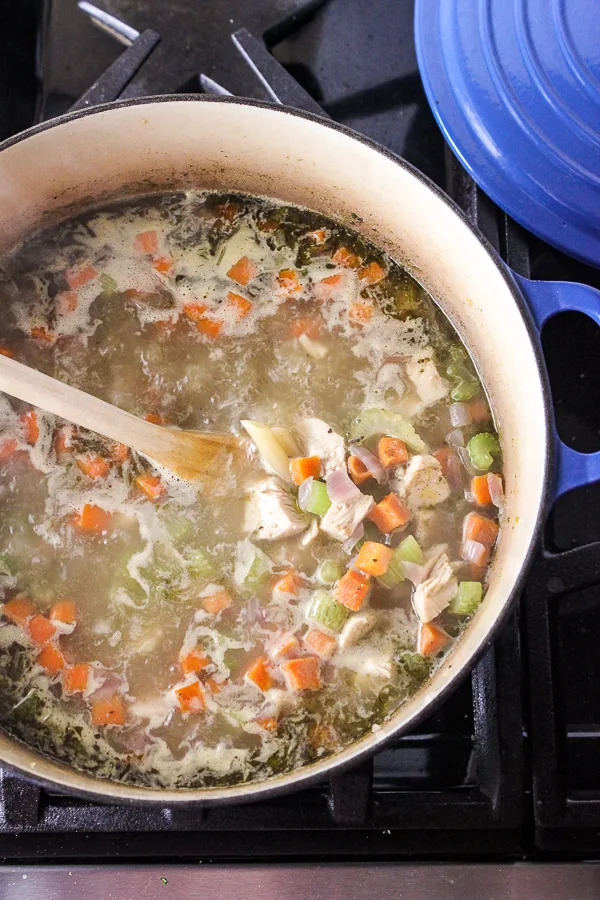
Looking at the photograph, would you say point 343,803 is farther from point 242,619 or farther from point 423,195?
point 423,195

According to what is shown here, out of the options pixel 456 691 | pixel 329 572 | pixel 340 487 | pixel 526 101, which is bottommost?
pixel 456 691

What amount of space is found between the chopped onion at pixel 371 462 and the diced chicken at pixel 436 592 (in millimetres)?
224

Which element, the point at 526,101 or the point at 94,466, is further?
the point at 94,466

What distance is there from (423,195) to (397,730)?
41.9 inches

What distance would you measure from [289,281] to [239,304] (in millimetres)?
135

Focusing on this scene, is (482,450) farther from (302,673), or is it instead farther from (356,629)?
(302,673)

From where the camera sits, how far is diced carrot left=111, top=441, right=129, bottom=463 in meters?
1.72

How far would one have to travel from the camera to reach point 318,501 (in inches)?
65.6

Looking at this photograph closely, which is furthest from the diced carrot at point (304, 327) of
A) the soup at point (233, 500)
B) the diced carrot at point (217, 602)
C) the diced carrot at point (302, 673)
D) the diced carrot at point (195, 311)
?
the diced carrot at point (302, 673)

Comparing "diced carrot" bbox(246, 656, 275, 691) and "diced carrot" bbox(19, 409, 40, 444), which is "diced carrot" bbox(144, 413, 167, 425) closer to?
"diced carrot" bbox(19, 409, 40, 444)

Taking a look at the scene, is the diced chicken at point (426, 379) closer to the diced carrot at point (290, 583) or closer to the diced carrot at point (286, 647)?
the diced carrot at point (290, 583)

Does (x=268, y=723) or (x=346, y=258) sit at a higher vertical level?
(x=346, y=258)

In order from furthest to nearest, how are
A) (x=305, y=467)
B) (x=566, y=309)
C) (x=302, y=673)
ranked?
(x=305, y=467) → (x=302, y=673) → (x=566, y=309)

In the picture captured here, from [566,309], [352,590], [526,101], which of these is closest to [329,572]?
[352,590]
